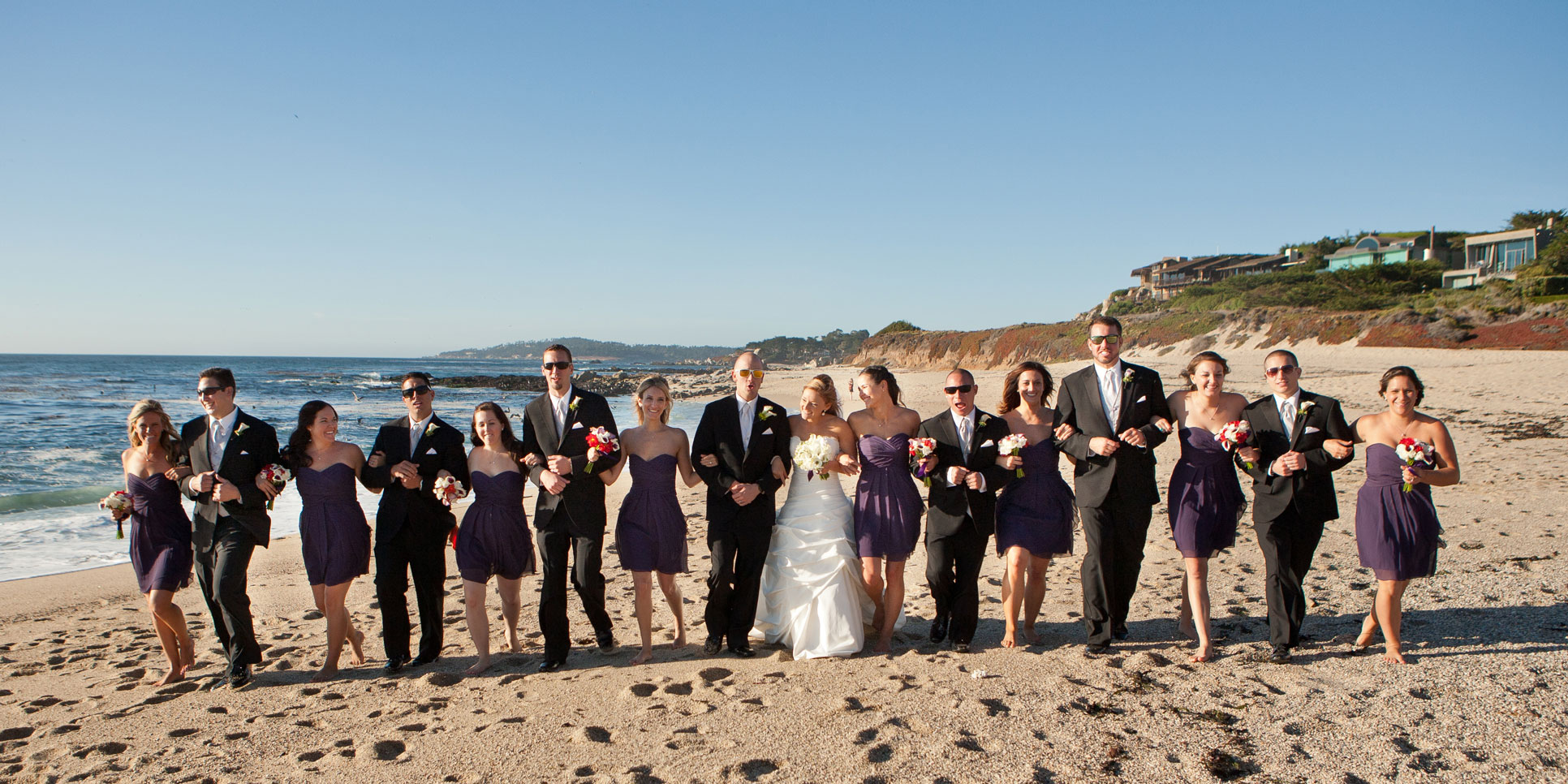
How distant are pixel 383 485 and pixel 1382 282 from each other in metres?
49.8

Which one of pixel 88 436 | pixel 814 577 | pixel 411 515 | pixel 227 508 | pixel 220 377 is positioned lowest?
pixel 88 436

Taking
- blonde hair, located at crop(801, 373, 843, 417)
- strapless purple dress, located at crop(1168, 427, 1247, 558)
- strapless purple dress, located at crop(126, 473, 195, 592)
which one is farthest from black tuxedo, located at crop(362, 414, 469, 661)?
strapless purple dress, located at crop(1168, 427, 1247, 558)

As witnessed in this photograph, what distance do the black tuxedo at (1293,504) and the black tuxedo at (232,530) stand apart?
639 centimetres

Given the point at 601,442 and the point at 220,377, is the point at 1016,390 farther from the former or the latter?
the point at 220,377

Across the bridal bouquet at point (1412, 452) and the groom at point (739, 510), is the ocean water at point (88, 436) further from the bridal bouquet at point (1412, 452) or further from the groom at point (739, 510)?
the bridal bouquet at point (1412, 452)

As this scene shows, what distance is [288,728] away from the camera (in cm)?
457

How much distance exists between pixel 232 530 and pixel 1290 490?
6.72 meters

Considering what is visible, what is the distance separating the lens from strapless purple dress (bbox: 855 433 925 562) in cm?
550

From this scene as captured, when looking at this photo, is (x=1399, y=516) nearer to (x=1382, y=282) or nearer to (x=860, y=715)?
(x=860, y=715)

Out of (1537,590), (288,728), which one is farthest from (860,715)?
(1537,590)

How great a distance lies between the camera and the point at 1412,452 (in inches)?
188

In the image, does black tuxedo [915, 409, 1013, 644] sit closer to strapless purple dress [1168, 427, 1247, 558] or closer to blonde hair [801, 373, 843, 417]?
blonde hair [801, 373, 843, 417]

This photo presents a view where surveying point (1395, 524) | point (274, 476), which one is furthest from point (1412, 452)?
point (274, 476)

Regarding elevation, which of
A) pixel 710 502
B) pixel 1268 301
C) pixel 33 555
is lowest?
pixel 33 555
